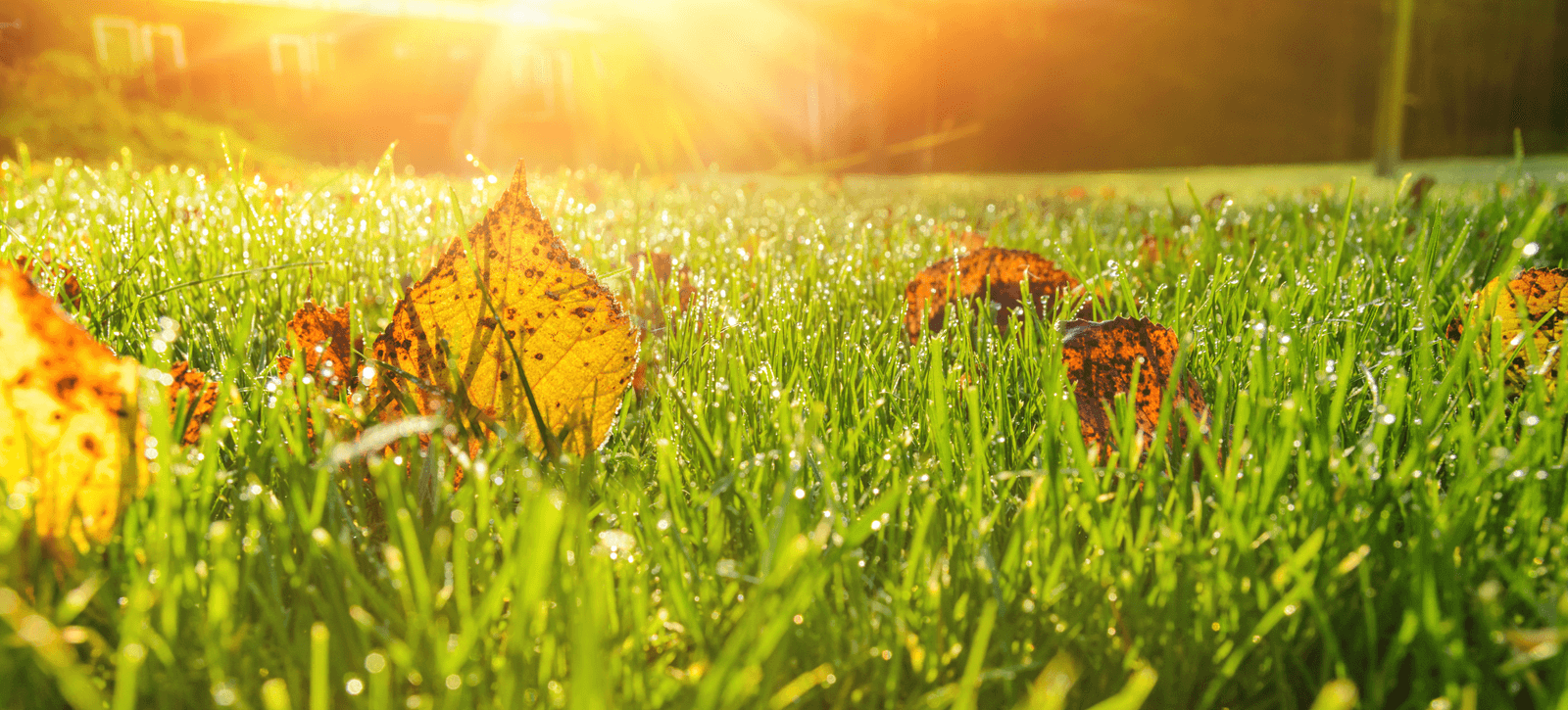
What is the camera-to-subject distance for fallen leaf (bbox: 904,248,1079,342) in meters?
1.52

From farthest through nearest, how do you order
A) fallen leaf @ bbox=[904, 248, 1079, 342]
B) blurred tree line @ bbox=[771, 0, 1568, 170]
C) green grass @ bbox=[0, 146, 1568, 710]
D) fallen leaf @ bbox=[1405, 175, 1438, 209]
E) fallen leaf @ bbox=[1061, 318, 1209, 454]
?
blurred tree line @ bbox=[771, 0, 1568, 170] → fallen leaf @ bbox=[1405, 175, 1438, 209] → fallen leaf @ bbox=[904, 248, 1079, 342] → fallen leaf @ bbox=[1061, 318, 1209, 454] → green grass @ bbox=[0, 146, 1568, 710]

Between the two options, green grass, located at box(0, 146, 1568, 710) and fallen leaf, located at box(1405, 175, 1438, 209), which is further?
fallen leaf, located at box(1405, 175, 1438, 209)

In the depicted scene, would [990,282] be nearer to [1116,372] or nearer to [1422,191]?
[1116,372]

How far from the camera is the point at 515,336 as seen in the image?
0.95m

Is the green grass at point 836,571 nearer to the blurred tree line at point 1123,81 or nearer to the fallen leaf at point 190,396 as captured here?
the fallen leaf at point 190,396

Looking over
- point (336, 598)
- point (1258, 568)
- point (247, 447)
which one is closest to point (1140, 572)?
point (1258, 568)

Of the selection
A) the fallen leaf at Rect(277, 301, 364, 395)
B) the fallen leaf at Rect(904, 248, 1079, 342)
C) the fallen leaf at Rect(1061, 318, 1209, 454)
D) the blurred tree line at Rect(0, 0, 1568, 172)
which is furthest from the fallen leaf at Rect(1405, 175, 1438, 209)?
the blurred tree line at Rect(0, 0, 1568, 172)

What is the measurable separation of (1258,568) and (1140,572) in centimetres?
9

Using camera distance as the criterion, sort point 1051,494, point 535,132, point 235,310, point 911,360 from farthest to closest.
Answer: point 535,132 → point 235,310 → point 911,360 → point 1051,494

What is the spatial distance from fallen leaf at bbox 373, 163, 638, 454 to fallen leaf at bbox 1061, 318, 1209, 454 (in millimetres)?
489

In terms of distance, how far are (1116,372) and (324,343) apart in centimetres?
87

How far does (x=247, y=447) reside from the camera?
0.86m

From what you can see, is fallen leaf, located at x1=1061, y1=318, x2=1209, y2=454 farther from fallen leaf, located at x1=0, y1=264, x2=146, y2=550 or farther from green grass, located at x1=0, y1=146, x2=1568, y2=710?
fallen leaf, located at x1=0, y1=264, x2=146, y2=550

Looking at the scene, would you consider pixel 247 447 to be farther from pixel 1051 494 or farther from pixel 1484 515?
pixel 1484 515
